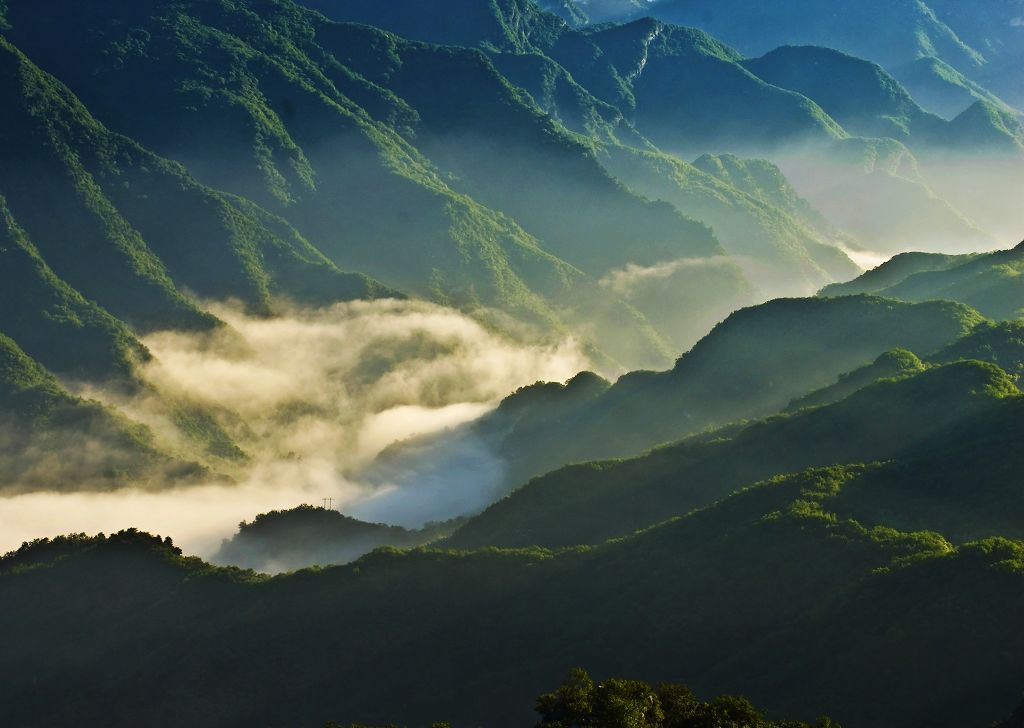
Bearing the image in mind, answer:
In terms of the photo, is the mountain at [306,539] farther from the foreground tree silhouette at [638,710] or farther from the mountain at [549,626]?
the foreground tree silhouette at [638,710]

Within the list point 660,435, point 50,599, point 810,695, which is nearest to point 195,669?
point 50,599

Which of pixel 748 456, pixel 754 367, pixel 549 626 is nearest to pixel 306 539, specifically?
pixel 754 367

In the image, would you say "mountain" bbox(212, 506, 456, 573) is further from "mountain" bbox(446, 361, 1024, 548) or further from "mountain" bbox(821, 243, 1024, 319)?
"mountain" bbox(821, 243, 1024, 319)

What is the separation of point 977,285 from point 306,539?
304ft

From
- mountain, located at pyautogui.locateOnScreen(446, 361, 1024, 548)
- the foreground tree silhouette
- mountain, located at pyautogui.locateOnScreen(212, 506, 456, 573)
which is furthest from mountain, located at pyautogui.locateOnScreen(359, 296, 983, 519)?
the foreground tree silhouette

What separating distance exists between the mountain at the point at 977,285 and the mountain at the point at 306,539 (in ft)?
233

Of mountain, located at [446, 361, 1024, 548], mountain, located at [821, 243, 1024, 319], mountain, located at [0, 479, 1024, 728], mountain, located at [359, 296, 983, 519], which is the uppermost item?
mountain, located at [821, 243, 1024, 319]

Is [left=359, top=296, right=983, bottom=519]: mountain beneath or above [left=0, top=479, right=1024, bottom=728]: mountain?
above

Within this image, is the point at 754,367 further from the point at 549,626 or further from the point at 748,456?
the point at 549,626

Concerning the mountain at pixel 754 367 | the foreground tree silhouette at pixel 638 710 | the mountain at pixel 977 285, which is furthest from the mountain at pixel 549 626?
the mountain at pixel 977 285

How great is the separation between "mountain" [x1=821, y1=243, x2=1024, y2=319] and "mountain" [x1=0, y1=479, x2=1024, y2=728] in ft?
231

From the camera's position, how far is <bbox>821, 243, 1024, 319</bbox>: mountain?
15888 centimetres

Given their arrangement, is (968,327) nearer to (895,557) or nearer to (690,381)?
(690,381)

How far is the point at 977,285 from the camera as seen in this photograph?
16712 cm
